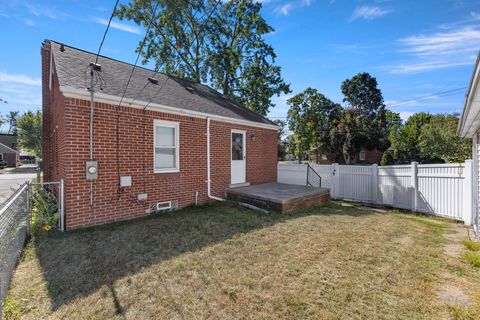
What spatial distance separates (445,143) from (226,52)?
23568mm

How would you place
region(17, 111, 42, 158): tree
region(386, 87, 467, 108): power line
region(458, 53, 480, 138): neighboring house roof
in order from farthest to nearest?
Answer: region(17, 111, 42, 158): tree → region(386, 87, 467, 108): power line → region(458, 53, 480, 138): neighboring house roof

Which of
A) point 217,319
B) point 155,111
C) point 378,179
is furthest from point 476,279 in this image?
point 155,111

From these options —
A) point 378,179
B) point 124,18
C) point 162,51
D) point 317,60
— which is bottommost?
point 378,179

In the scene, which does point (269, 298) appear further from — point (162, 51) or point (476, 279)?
point (162, 51)

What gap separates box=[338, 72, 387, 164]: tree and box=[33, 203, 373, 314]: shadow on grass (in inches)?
855

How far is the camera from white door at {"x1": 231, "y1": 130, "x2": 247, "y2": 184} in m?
9.27

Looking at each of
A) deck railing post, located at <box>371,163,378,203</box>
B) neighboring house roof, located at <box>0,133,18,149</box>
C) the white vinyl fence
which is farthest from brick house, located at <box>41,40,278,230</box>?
neighboring house roof, located at <box>0,133,18,149</box>

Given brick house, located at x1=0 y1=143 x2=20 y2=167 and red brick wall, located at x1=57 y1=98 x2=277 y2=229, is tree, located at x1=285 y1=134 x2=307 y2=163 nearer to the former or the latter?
red brick wall, located at x1=57 y1=98 x2=277 y2=229

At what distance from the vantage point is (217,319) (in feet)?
8.02

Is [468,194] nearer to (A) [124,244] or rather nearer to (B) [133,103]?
(A) [124,244]

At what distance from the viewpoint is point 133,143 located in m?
6.23

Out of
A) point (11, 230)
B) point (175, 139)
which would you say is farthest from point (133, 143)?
point (11, 230)

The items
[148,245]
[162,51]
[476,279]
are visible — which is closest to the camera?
[476,279]

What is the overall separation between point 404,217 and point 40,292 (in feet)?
29.1
